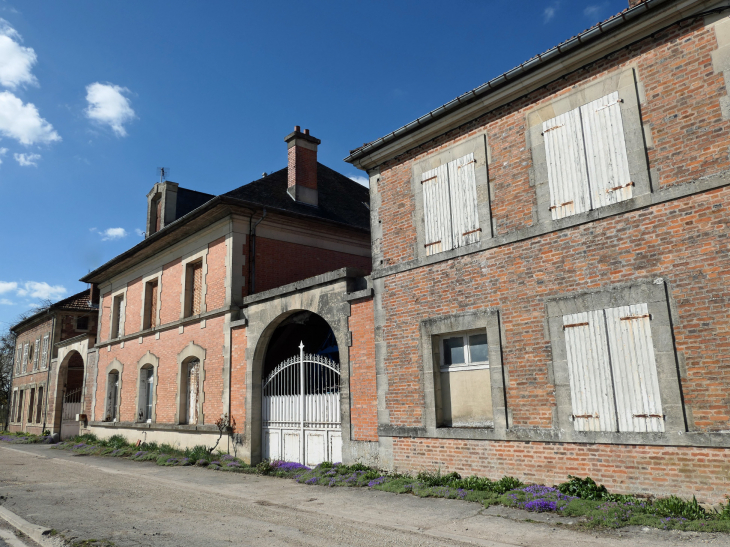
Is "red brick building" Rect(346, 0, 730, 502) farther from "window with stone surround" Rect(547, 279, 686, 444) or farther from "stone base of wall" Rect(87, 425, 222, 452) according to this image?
"stone base of wall" Rect(87, 425, 222, 452)

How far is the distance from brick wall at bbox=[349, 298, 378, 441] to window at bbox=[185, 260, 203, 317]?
22.7ft

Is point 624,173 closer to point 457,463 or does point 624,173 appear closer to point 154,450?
point 457,463

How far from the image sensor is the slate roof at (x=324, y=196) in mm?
14742

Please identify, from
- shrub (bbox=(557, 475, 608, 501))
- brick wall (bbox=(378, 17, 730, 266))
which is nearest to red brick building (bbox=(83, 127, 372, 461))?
brick wall (bbox=(378, 17, 730, 266))

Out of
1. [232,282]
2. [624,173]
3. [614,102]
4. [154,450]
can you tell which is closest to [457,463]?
[624,173]

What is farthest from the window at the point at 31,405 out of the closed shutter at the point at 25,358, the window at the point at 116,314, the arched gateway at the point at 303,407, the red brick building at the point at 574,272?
the red brick building at the point at 574,272

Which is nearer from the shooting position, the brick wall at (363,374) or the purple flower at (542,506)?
the purple flower at (542,506)

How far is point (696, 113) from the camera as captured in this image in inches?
251

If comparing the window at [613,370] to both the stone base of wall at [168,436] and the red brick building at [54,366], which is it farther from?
the red brick building at [54,366]

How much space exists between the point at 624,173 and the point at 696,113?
39.7 inches

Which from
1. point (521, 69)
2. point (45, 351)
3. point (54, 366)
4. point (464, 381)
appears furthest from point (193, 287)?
point (45, 351)

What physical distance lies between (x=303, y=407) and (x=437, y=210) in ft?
16.5

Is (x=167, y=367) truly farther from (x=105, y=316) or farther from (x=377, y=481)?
(x=377, y=481)

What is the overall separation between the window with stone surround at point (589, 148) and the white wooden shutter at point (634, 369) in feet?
4.99
